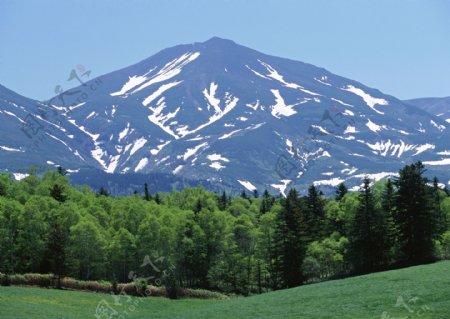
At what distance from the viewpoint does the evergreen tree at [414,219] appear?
289 ft

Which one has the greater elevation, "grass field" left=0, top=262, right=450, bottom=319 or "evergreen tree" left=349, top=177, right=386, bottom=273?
"evergreen tree" left=349, top=177, right=386, bottom=273

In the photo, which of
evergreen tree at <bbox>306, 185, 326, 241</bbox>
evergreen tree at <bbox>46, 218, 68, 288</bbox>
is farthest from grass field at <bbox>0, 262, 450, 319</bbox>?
evergreen tree at <bbox>306, 185, 326, 241</bbox>

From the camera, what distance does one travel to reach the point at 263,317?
58.0 m

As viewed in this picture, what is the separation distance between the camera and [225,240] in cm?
10800

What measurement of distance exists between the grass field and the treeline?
1239cm

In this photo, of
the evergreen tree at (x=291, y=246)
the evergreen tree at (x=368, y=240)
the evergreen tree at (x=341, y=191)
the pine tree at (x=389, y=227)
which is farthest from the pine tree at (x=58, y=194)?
the evergreen tree at (x=341, y=191)

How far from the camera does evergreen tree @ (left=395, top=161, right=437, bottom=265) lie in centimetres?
8812

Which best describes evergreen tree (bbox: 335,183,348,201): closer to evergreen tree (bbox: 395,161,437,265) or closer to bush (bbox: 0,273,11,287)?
evergreen tree (bbox: 395,161,437,265)

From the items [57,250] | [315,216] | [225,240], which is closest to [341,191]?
[315,216]

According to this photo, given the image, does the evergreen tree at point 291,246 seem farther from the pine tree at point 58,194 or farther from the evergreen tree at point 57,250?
the pine tree at point 58,194

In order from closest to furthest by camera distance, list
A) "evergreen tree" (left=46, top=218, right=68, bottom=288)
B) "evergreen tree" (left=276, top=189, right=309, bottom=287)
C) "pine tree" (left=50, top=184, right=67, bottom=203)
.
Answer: "evergreen tree" (left=46, top=218, right=68, bottom=288)
"evergreen tree" (left=276, top=189, right=309, bottom=287)
"pine tree" (left=50, top=184, right=67, bottom=203)

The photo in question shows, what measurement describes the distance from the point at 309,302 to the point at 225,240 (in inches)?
1785

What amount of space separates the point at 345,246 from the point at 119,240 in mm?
35709

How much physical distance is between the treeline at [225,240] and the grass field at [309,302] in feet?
40.6
